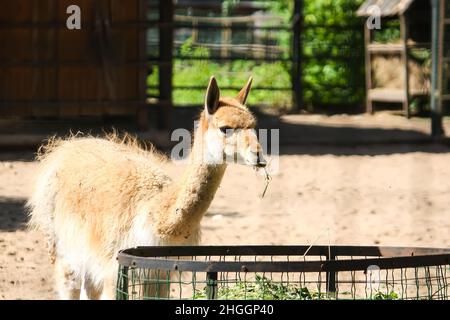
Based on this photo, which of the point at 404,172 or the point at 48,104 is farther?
the point at 48,104

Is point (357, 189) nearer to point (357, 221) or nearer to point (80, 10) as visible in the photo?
point (357, 221)

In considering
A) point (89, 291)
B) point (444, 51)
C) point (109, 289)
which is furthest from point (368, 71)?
point (109, 289)

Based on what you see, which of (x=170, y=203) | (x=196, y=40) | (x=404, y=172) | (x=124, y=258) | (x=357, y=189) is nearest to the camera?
(x=124, y=258)

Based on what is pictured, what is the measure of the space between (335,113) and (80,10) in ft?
21.1

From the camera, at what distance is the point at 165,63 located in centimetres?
1370

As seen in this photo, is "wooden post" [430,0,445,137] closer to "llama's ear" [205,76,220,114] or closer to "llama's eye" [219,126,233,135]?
"llama's ear" [205,76,220,114]

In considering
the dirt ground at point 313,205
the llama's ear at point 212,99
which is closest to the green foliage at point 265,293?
the llama's ear at point 212,99

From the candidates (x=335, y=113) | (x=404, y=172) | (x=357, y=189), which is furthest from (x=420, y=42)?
(x=357, y=189)

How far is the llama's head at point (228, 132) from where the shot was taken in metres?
5.66

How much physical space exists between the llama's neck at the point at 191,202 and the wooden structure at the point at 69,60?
7557 mm

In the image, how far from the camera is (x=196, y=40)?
22391 millimetres

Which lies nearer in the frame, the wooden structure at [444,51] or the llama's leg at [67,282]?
the llama's leg at [67,282]

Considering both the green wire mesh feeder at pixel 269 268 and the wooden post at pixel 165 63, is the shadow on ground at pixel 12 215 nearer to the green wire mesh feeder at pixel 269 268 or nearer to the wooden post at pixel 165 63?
the green wire mesh feeder at pixel 269 268

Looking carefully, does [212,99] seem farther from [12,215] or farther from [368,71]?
[368,71]
